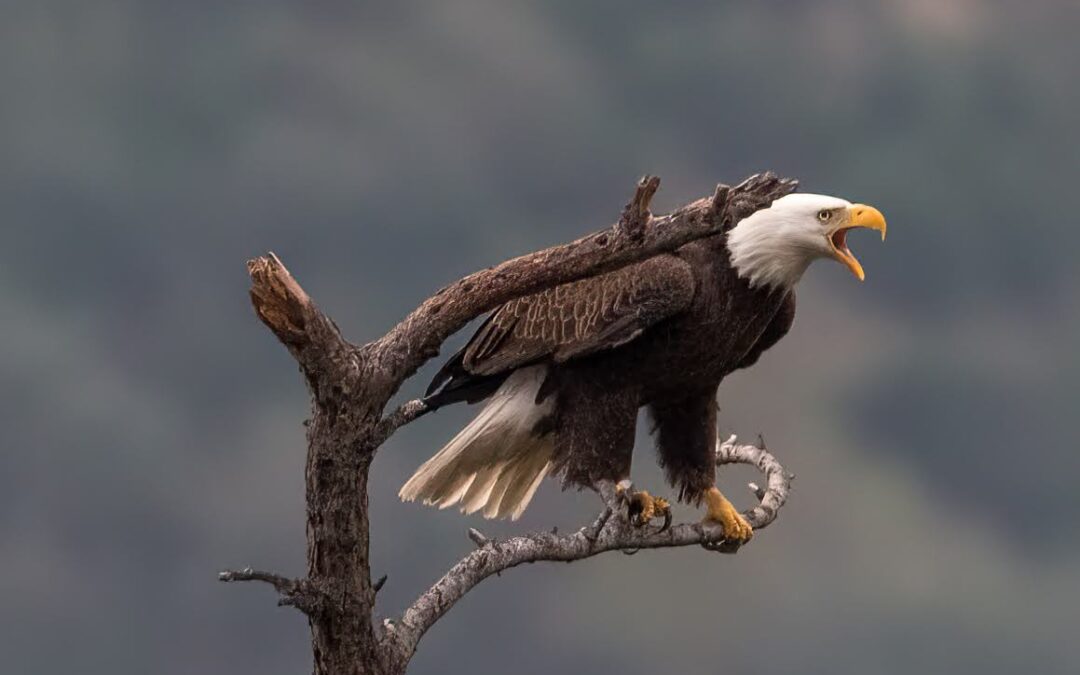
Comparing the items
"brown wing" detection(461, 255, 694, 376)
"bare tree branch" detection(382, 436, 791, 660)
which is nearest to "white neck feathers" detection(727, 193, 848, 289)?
"brown wing" detection(461, 255, 694, 376)

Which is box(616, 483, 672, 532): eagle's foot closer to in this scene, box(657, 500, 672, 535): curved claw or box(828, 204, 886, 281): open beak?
box(657, 500, 672, 535): curved claw

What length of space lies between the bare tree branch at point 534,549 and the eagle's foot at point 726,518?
44 mm

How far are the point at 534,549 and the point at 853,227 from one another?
1869 mm

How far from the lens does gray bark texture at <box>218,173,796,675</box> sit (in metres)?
4.95

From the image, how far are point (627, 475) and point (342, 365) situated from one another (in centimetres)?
184

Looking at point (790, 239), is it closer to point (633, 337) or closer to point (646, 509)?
point (633, 337)

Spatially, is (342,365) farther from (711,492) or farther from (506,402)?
(711,492)

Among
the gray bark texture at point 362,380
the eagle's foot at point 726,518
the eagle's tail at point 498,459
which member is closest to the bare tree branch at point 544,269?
the gray bark texture at point 362,380

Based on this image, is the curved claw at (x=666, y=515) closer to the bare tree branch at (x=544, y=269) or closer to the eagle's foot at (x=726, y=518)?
the eagle's foot at (x=726, y=518)

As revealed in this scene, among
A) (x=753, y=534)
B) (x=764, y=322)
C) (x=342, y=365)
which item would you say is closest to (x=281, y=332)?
(x=342, y=365)

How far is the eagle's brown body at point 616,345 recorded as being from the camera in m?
6.30

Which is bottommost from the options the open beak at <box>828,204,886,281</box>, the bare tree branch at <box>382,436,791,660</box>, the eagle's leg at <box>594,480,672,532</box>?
the bare tree branch at <box>382,436,791,660</box>

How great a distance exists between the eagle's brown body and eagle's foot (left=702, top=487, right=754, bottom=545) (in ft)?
2.18

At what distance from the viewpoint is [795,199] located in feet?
21.1
